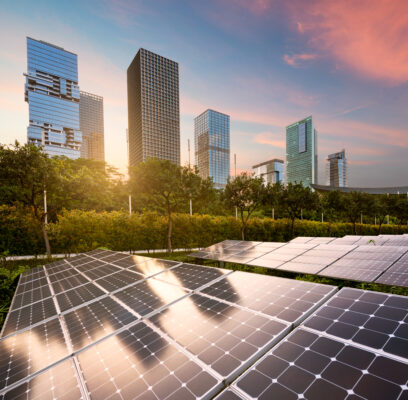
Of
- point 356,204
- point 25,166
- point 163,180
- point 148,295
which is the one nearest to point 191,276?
point 148,295

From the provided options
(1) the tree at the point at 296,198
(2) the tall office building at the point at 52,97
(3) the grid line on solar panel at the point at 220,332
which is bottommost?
(3) the grid line on solar panel at the point at 220,332

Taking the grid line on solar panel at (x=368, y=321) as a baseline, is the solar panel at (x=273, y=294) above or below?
below

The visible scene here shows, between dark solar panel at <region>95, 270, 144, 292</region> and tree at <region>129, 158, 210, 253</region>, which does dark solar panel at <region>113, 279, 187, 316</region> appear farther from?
tree at <region>129, 158, 210, 253</region>

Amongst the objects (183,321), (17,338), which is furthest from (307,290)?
(17,338)

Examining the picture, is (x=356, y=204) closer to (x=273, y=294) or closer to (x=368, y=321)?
(x=273, y=294)

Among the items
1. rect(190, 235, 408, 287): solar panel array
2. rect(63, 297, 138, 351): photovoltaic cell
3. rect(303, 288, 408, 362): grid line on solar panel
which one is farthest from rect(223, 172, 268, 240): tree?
rect(303, 288, 408, 362): grid line on solar panel

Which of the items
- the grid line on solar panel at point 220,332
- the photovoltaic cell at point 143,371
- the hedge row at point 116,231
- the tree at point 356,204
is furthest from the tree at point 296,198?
the photovoltaic cell at point 143,371

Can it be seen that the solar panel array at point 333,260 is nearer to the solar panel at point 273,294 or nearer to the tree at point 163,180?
the solar panel at point 273,294

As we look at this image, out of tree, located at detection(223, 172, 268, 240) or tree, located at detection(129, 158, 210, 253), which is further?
tree, located at detection(223, 172, 268, 240)
